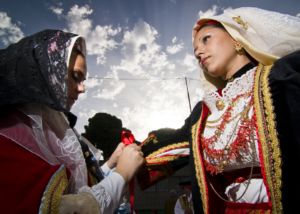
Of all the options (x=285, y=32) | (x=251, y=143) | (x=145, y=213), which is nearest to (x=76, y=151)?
(x=251, y=143)

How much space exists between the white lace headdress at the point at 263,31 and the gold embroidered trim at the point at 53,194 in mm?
1568

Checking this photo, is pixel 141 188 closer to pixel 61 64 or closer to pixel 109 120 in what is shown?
pixel 61 64

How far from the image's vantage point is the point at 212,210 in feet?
3.95

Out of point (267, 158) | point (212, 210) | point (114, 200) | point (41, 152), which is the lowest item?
point (212, 210)

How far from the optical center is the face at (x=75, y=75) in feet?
4.79

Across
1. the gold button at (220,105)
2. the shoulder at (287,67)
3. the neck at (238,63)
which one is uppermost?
the neck at (238,63)

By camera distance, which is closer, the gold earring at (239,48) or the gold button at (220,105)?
the gold button at (220,105)

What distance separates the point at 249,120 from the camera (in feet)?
3.53

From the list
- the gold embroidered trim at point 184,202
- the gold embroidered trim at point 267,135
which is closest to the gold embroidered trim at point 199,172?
the gold embroidered trim at point 267,135

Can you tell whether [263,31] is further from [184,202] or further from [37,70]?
[184,202]

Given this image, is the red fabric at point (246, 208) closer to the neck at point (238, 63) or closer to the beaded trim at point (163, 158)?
the beaded trim at point (163, 158)

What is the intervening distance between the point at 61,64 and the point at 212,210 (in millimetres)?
1508

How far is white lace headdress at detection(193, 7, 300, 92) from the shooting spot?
120cm

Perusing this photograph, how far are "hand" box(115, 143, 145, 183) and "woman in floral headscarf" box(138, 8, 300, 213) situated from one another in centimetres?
39
